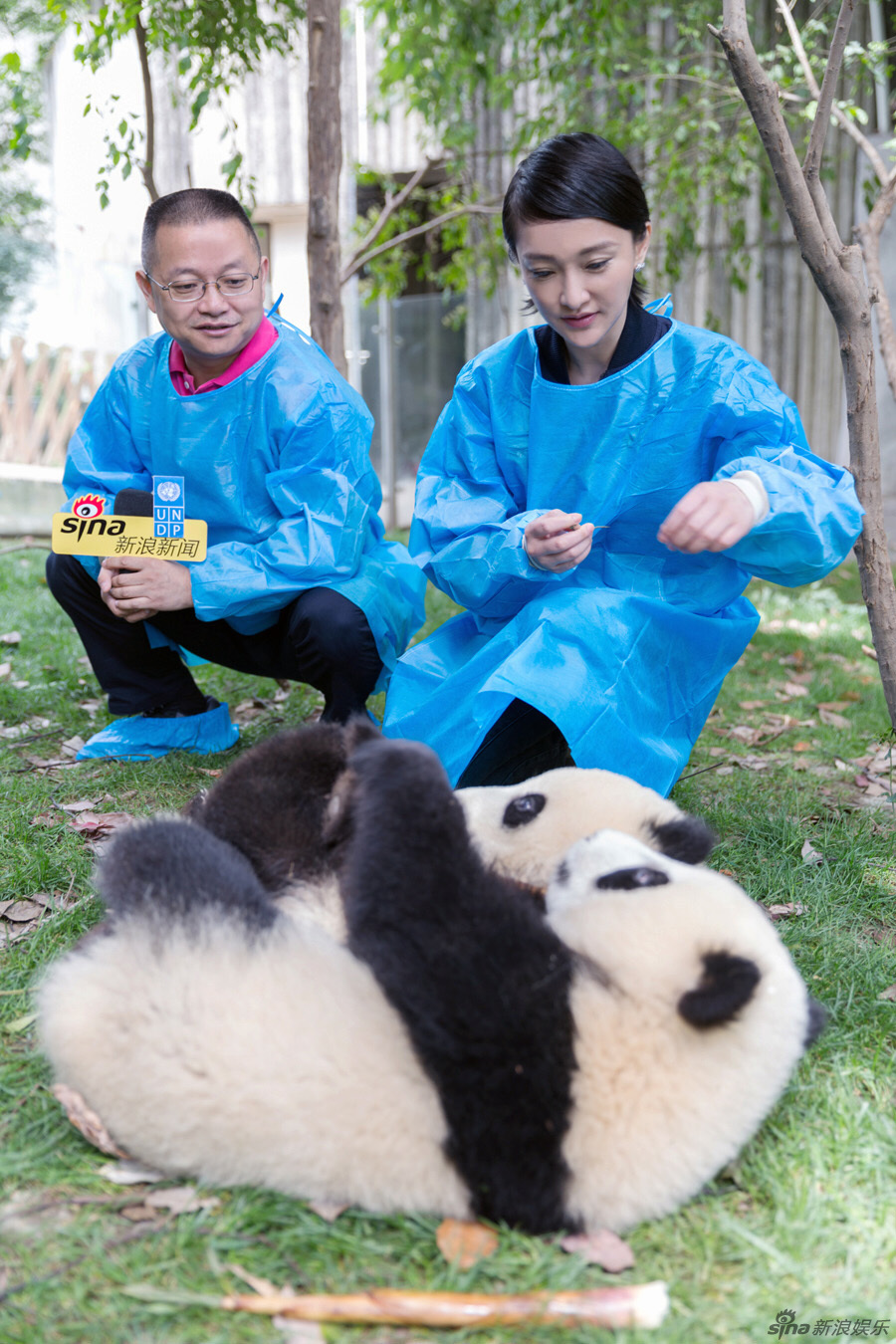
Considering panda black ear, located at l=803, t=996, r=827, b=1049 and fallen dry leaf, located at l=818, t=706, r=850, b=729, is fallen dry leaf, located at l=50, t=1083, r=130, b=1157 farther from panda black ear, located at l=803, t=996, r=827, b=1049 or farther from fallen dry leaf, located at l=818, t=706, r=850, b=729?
fallen dry leaf, located at l=818, t=706, r=850, b=729

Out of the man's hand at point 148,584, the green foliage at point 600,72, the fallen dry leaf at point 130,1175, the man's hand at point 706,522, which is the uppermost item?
the green foliage at point 600,72

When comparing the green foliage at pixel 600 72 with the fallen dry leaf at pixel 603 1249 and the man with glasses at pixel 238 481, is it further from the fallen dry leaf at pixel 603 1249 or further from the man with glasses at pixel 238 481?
the fallen dry leaf at pixel 603 1249

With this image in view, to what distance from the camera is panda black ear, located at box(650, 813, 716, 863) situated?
157 centimetres

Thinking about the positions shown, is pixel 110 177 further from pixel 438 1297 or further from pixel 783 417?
pixel 438 1297

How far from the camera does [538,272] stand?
213 centimetres

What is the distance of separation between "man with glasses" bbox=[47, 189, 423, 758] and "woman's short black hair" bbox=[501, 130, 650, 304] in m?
0.75

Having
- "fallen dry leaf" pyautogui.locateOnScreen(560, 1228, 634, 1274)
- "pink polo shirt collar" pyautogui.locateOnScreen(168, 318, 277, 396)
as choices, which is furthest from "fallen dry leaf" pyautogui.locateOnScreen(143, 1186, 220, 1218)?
"pink polo shirt collar" pyautogui.locateOnScreen(168, 318, 277, 396)

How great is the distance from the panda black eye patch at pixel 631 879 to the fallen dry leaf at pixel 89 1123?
70 centimetres

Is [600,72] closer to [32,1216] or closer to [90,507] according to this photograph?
[90,507]

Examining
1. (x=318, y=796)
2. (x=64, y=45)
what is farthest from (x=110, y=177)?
(x=318, y=796)

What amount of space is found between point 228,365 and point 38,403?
21.5 feet

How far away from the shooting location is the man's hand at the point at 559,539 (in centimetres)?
202

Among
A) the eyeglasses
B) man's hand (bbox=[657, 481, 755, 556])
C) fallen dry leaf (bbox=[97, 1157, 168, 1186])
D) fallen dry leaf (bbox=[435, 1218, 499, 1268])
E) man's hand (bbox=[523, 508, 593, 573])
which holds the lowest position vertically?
fallen dry leaf (bbox=[435, 1218, 499, 1268])

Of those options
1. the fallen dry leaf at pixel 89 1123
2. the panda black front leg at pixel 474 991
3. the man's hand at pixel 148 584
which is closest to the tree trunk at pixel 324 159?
the man's hand at pixel 148 584
